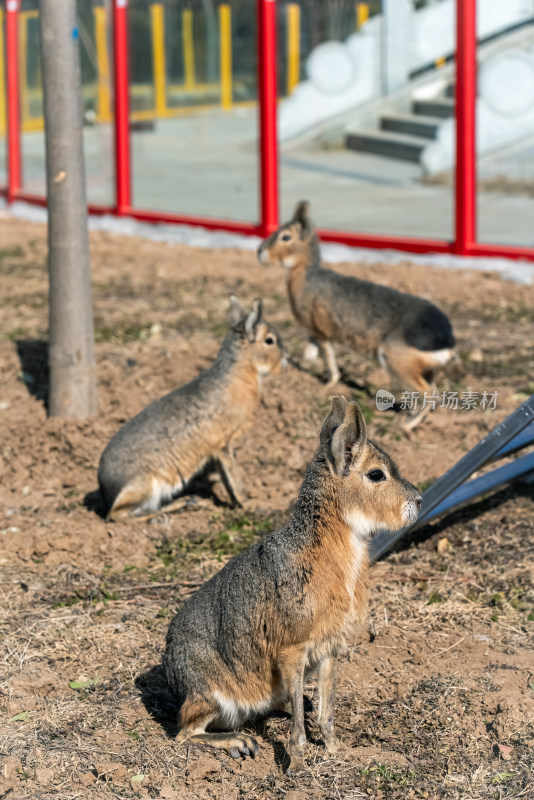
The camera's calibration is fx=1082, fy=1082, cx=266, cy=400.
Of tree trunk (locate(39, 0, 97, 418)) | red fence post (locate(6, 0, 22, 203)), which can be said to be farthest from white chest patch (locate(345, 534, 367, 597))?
red fence post (locate(6, 0, 22, 203))

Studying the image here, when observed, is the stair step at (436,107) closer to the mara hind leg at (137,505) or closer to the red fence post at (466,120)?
the red fence post at (466,120)

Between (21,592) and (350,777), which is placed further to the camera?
(21,592)

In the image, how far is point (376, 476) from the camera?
3.94 metres

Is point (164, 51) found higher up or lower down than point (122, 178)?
higher up

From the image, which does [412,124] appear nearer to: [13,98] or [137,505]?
[137,505]

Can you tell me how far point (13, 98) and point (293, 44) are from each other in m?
6.41

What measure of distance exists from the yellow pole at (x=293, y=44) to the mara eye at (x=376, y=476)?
995cm

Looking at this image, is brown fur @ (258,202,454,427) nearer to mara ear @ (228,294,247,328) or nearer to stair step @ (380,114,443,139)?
mara ear @ (228,294,247,328)

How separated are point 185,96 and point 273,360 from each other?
28.4 feet

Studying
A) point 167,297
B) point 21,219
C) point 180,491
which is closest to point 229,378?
point 180,491

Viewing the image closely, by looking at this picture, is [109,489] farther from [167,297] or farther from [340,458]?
[167,297]

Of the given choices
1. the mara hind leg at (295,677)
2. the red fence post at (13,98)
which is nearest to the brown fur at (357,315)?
the mara hind leg at (295,677)

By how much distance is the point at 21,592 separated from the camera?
18.0 feet


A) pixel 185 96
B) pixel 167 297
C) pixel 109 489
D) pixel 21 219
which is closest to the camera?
pixel 109 489
